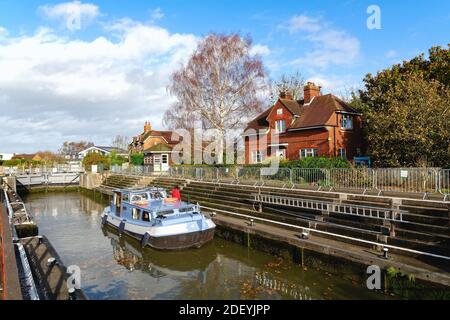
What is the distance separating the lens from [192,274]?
40.5ft

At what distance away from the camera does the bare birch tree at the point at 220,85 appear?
34.2 metres

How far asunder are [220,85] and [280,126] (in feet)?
24.0

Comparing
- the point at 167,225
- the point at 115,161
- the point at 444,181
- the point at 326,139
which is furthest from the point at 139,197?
the point at 115,161

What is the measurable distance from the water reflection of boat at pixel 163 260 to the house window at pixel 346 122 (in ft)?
70.1

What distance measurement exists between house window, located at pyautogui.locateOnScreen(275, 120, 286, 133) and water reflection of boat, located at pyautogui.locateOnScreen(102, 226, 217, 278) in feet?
72.8

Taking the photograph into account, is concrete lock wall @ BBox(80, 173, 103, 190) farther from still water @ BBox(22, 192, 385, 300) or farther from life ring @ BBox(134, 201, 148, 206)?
life ring @ BBox(134, 201, 148, 206)

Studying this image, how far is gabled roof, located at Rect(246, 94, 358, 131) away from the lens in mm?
31516

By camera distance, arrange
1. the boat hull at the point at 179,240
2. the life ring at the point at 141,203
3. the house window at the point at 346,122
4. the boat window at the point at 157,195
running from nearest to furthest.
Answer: the boat hull at the point at 179,240 → the life ring at the point at 141,203 → the boat window at the point at 157,195 → the house window at the point at 346,122

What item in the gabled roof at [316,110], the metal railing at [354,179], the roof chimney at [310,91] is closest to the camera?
the metal railing at [354,179]

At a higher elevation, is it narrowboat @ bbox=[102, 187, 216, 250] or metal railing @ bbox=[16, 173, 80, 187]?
metal railing @ bbox=[16, 173, 80, 187]

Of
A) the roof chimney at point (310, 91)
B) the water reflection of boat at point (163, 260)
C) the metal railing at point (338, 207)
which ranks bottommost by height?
the water reflection of boat at point (163, 260)

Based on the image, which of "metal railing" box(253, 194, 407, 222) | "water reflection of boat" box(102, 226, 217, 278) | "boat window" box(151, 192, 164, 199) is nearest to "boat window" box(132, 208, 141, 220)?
"water reflection of boat" box(102, 226, 217, 278)

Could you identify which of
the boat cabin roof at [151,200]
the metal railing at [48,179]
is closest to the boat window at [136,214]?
the boat cabin roof at [151,200]

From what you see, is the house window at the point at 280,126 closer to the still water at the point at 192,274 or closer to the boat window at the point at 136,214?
the still water at the point at 192,274
